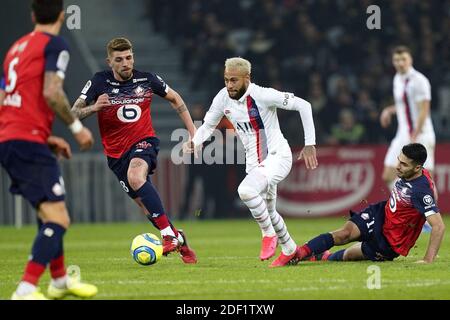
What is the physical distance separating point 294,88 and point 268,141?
11.7 metres

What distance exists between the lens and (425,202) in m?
9.80

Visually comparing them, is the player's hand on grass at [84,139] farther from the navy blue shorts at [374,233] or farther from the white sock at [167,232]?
the navy blue shorts at [374,233]

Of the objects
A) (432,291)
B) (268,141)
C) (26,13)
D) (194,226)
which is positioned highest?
(26,13)

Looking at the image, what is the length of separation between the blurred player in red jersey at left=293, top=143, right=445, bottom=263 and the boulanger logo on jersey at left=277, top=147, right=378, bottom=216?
8804 mm

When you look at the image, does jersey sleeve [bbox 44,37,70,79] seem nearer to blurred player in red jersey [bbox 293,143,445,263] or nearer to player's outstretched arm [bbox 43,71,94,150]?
player's outstretched arm [bbox 43,71,94,150]

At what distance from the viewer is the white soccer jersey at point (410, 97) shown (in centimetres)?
1614

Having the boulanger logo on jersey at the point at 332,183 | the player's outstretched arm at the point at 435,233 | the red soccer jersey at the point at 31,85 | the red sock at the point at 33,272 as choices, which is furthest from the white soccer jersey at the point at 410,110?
the red sock at the point at 33,272

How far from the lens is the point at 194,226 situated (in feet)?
59.7

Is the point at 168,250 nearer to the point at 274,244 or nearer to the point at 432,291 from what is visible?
the point at 274,244

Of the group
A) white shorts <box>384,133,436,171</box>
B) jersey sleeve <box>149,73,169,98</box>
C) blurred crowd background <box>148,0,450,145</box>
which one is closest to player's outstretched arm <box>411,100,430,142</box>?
white shorts <box>384,133,436,171</box>

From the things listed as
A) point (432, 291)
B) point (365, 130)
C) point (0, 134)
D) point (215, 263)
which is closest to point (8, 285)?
point (0, 134)

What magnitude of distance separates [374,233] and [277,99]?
155cm

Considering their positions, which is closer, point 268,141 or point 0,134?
point 0,134

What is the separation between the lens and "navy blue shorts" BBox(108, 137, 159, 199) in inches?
436
